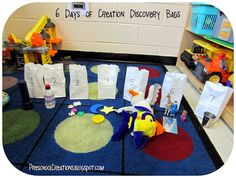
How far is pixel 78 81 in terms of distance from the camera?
105cm

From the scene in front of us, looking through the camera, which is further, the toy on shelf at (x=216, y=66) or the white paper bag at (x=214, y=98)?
the toy on shelf at (x=216, y=66)

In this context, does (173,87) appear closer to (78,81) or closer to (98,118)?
(98,118)

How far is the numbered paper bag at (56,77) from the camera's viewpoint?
1016 millimetres

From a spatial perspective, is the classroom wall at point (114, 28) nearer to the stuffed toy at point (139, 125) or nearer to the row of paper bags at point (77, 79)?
the row of paper bags at point (77, 79)

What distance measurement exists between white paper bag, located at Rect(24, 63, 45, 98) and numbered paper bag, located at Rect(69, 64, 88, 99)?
179 mm

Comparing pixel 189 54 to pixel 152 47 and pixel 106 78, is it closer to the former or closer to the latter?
pixel 152 47

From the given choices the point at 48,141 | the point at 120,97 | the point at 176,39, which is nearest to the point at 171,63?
the point at 176,39

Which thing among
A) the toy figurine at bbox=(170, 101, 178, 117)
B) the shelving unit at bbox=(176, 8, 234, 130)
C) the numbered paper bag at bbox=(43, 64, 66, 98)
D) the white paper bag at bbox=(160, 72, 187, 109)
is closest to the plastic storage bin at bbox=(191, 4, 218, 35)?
the shelving unit at bbox=(176, 8, 234, 130)

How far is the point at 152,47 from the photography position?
1.81 metres

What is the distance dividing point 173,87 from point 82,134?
56cm

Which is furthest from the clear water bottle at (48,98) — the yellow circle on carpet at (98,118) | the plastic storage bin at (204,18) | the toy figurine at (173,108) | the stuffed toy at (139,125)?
the plastic storage bin at (204,18)

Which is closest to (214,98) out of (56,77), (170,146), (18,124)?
(170,146)

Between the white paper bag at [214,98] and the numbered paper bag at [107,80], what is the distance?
52 centimetres

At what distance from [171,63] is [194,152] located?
1.27 m
